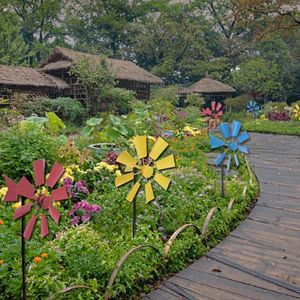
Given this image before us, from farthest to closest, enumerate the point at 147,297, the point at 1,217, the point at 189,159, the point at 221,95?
the point at 221,95, the point at 189,159, the point at 1,217, the point at 147,297

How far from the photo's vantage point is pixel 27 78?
21.0 m

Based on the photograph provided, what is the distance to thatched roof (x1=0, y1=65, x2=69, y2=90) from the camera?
19.7 meters

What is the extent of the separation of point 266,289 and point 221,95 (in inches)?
1078

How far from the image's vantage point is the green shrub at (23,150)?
5691 millimetres

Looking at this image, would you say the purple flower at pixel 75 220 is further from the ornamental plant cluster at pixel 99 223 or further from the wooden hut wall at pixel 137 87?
the wooden hut wall at pixel 137 87

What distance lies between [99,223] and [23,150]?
85.6 inches

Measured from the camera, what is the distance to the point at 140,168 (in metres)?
3.79

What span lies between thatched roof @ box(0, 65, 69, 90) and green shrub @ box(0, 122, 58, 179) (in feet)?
46.2

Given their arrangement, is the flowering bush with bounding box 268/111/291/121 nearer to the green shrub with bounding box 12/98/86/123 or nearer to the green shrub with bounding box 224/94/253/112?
the green shrub with bounding box 224/94/253/112

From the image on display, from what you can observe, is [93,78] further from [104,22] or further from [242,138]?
[242,138]

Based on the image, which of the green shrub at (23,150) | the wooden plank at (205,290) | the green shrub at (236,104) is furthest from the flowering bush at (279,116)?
the wooden plank at (205,290)

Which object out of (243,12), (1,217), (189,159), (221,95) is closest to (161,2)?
(221,95)

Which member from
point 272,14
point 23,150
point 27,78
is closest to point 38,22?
point 27,78

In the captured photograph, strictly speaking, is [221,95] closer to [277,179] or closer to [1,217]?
[277,179]
